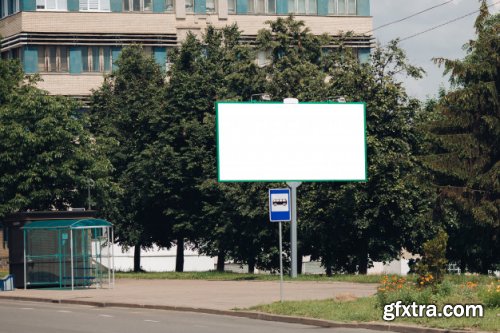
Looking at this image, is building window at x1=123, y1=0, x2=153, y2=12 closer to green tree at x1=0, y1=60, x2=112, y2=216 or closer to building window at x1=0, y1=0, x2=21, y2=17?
building window at x1=0, y1=0, x2=21, y2=17

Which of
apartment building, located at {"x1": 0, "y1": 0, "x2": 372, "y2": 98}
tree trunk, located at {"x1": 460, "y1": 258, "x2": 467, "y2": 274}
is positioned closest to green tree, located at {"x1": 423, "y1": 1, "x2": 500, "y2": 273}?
tree trunk, located at {"x1": 460, "y1": 258, "x2": 467, "y2": 274}

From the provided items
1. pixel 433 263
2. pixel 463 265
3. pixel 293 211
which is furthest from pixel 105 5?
pixel 433 263

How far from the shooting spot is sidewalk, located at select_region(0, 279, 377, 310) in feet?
111

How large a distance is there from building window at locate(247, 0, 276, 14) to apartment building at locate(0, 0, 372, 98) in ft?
0.39

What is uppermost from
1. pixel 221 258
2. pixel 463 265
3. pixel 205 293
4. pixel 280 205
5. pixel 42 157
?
pixel 42 157

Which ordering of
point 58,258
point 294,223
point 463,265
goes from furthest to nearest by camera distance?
point 463,265 → point 294,223 → point 58,258

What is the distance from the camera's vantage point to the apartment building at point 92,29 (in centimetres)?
9294

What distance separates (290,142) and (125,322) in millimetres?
19375

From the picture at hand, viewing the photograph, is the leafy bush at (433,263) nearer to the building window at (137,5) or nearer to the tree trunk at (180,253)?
the tree trunk at (180,253)

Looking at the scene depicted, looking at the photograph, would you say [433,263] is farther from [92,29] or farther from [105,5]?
[105,5]

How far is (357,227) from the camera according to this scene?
5525 centimetres

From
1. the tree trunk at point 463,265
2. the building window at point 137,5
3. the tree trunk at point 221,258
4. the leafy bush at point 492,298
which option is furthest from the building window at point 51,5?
the leafy bush at point 492,298

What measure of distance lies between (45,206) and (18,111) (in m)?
4.28

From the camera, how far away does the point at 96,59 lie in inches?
3735
